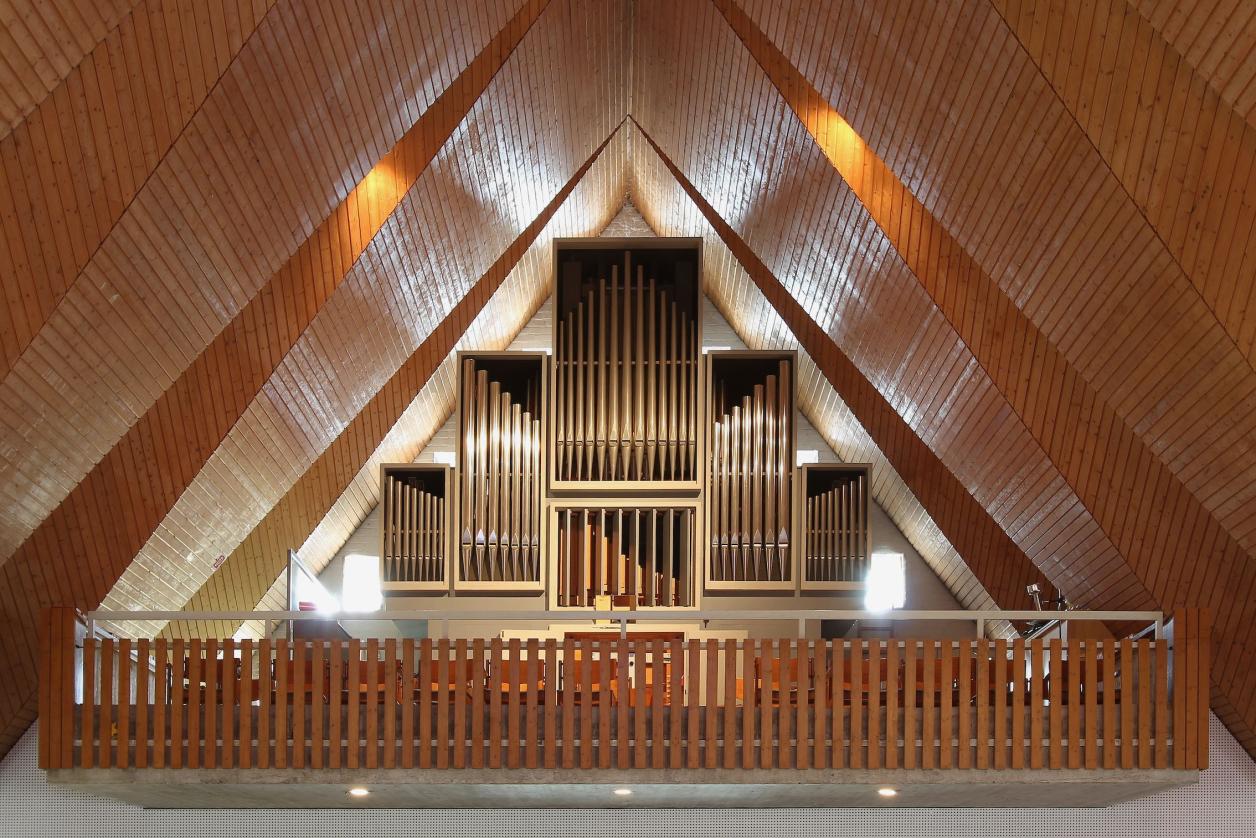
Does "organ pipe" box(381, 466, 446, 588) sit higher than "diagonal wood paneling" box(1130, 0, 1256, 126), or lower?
lower

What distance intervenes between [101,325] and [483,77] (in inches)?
140

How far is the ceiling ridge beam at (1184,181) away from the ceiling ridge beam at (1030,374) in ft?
8.02

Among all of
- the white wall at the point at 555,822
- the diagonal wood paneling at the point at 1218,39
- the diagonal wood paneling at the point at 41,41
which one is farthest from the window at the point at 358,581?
the diagonal wood paneling at the point at 1218,39

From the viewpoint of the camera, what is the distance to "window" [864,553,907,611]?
1762 centimetres

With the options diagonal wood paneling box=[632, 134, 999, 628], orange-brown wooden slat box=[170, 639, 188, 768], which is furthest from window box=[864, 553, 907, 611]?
orange-brown wooden slat box=[170, 639, 188, 768]

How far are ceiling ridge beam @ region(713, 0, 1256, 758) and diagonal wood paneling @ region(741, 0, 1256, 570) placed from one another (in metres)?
0.71

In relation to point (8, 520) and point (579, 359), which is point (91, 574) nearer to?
point (8, 520)

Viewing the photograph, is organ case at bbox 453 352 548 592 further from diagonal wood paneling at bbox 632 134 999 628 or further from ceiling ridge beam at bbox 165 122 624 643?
diagonal wood paneling at bbox 632 134 999 628

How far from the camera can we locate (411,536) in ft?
49.2

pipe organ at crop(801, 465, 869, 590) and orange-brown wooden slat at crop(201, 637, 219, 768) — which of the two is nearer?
orange-brown wooden slat at crop(201, 637, 219, 768)

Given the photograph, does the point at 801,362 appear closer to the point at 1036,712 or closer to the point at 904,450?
the point at 904,450

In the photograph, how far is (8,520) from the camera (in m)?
10.0

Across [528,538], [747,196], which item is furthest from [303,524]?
[747,196]

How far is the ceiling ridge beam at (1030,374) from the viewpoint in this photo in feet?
37.3
